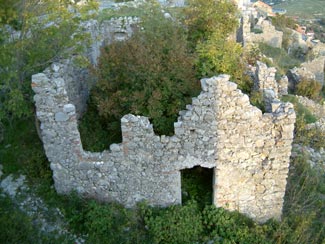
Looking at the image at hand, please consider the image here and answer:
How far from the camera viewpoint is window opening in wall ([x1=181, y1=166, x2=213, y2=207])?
8.48 metres

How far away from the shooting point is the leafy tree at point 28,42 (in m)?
7.50

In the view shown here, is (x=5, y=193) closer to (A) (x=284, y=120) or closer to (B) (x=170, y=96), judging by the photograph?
(B) (x=170, y=96)

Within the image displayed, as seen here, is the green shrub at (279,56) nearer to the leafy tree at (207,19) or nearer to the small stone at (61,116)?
the leafy tree at (207,19)

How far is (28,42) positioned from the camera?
784 cm

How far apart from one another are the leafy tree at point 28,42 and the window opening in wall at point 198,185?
4051mm

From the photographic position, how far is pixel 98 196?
27.3ft

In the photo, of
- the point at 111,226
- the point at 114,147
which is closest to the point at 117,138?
the point at 114,147

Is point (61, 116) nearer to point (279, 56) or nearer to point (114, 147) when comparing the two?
point (114, 147)

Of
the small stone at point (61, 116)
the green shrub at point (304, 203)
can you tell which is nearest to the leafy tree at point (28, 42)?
the small stone at point (61, 116)

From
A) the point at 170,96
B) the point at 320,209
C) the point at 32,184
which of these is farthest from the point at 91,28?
the point at 320,209

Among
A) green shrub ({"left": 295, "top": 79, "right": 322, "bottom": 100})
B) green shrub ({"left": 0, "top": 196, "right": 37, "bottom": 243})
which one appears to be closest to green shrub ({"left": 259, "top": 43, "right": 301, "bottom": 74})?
green shrub ({"left": 295, "top": 79, "right": 322, "bottom": 100})

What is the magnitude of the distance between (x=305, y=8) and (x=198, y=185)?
81884 millimetres

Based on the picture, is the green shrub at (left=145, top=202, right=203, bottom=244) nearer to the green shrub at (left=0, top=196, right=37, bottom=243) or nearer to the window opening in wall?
the window opening in wall

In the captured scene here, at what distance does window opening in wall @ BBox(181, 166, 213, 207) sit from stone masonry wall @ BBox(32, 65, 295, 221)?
386 millimetres
